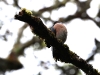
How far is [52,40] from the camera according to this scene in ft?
4.71

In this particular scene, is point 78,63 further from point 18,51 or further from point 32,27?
point 18,51

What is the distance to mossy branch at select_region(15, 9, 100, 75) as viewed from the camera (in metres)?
1.29

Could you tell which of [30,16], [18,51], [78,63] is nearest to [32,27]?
[30,16]

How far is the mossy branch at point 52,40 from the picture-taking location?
4.25 ft

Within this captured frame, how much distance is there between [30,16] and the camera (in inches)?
51.4

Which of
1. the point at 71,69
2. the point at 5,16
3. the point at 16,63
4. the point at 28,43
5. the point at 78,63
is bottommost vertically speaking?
the point at 78,63

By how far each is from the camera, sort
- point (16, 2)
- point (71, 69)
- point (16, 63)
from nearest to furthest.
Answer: point (16, 63) → point (71, 69) → point (16, 2)

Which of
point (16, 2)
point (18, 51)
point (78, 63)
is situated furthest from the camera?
point (16, 2)

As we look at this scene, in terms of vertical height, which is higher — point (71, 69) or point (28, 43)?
point (28, 43)

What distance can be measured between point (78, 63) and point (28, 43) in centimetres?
346

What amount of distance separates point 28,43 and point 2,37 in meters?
0.65

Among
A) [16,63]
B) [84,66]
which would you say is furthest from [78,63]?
[16,63]

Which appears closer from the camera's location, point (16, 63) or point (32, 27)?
point (32, 27)

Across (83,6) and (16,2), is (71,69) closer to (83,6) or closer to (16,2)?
(83,6)
